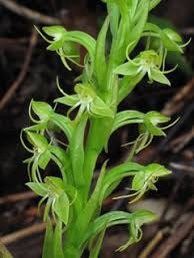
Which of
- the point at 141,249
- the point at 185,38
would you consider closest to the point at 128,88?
the point at 141,249

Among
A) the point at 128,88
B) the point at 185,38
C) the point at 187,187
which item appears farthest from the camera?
the point at 185,38

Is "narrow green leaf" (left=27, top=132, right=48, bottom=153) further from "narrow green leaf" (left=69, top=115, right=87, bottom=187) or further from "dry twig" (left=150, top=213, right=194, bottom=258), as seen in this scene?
"dry twig" (left=150, top=213, right=194, bottom=258)

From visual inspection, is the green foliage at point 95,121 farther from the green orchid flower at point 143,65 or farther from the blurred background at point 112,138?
the blurred background at point 112,138

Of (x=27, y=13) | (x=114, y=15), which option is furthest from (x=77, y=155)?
(x=27, y=13)

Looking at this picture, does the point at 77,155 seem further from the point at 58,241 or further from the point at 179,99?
the point at 179,99

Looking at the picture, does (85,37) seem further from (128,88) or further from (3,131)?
(3,131)

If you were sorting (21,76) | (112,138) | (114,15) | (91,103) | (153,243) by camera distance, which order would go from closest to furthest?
1. (91,103)
2. (114,15)
3. (153,243)
4. (112,138)
5. (21,76)

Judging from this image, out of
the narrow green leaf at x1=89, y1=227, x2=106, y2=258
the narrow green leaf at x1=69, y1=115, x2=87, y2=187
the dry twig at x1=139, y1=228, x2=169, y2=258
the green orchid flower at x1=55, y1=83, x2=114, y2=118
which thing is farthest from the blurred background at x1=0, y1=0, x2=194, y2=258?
the green orchid flower at x1=55, y1=83, x2=114, y2=118

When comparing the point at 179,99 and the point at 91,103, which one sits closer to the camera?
the point at 91,103
